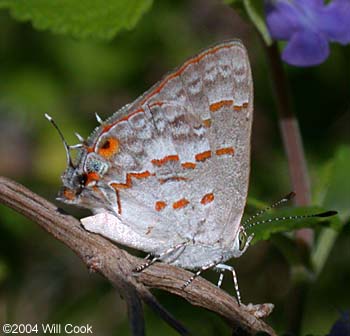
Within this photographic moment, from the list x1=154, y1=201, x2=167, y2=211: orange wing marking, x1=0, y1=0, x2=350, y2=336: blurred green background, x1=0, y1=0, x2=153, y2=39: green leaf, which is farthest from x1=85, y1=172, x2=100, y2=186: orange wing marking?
x1=0, y1=0, x2=350, y2=336: blurred green background

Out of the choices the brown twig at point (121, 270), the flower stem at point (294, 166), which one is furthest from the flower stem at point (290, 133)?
the brown twig at point (121, 270)

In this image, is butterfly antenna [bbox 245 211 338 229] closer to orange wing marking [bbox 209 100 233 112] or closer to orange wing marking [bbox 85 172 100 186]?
orange wing marking [bbox 209 100 233 112]

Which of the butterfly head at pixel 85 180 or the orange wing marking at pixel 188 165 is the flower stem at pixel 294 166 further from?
the butterfly head at pixel 85 180

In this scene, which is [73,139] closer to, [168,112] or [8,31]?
[8,31]

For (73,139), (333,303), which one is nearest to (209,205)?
(333,303)

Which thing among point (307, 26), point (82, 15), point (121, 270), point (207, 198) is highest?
point (307, 26)

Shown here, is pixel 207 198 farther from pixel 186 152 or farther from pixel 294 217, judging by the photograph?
pixel 294 217

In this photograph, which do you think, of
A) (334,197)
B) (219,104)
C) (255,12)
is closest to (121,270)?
(219,104)
